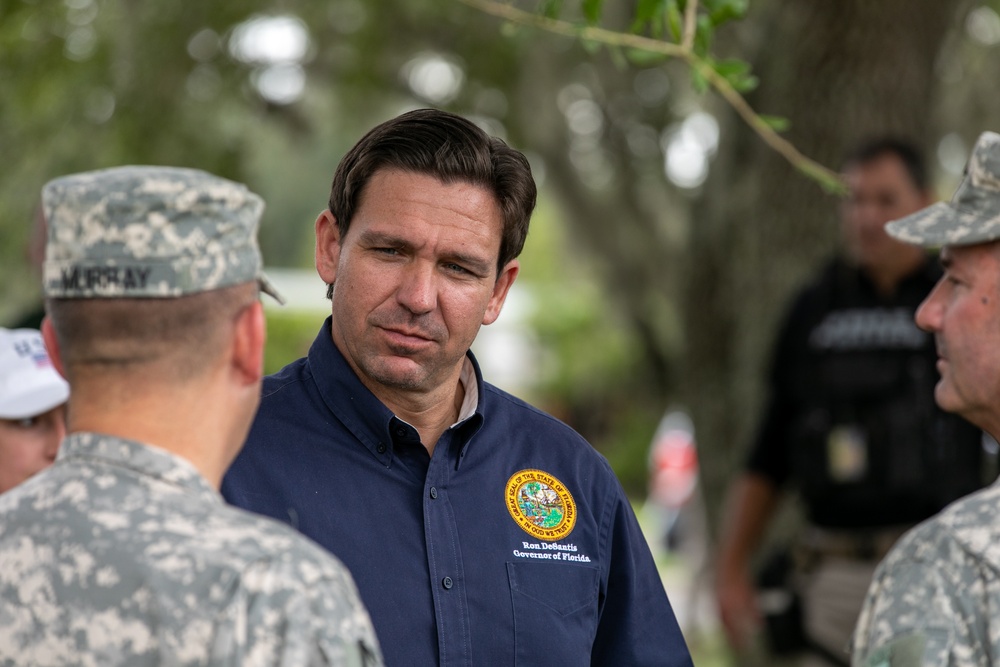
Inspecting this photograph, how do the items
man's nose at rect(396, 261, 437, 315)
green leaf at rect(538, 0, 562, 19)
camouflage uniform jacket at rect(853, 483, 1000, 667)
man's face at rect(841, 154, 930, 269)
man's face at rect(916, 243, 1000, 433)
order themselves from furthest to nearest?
1. man's face at rect(841, 154, 930, 269)
2. green leaf at rect(538, 0, 562, 19)
3. man's nose at rect(396, 261, 437, 315)
4. man's face at rect(916, 243, 1000, 433)
5. camouflage uniform jacket at rect(853, 483, 1000, 667)

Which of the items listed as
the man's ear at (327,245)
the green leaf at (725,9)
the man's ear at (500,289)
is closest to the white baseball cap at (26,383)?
the man's ear at (327,245)

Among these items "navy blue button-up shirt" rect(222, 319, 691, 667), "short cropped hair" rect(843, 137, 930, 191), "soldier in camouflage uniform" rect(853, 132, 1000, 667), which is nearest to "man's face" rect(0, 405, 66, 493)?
"navy blue button-up shirt" rect(222, 319, 691, 667)

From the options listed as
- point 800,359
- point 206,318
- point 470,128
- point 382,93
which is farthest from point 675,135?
point 206,318

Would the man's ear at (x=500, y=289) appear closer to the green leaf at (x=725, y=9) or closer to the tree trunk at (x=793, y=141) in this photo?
the green leaf at (x=725, y=9)

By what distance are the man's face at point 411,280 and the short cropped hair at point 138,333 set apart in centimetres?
79

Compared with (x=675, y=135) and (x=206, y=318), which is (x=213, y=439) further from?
(x=675, y=135)

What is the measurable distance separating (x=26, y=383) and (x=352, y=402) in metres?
0.96

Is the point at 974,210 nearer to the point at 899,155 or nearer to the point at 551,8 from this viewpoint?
the point at 551,8

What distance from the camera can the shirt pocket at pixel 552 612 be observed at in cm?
235

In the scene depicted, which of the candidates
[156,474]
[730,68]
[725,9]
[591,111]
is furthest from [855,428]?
[591,111]

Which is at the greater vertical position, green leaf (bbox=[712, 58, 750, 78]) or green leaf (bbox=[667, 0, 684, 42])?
green leaf (bbox=[667, 0, 684, 42])

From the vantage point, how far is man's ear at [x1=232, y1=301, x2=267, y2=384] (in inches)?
67.4

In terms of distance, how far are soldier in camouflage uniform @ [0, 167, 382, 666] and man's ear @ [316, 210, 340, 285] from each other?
849 mm

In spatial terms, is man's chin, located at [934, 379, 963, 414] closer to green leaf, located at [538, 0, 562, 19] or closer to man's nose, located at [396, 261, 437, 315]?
man's nose, located at [396, 261, 437, 315]
